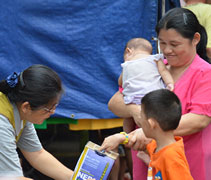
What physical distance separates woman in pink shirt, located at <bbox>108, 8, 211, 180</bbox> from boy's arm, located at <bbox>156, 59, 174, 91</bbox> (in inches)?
1.3

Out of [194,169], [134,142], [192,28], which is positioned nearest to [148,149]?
[134,142]

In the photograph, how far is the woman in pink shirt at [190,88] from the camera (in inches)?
86.8

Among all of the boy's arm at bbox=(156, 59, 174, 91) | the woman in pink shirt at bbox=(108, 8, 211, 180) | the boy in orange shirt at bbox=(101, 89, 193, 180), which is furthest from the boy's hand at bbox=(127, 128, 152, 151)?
the boy's arm at bbox=(156, 59, 174, 91)

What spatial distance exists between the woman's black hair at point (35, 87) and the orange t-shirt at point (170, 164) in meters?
0.66

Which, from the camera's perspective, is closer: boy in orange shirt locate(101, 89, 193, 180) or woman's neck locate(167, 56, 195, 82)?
boy in orange shirt locate(101, 89, 193, 180)

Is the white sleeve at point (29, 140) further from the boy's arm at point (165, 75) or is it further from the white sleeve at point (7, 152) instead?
the boy's arm at point (165, 75)

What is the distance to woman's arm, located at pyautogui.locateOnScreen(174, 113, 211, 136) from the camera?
7.16 ft

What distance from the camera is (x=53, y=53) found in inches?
153

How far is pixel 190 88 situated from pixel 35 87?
0.86 meters

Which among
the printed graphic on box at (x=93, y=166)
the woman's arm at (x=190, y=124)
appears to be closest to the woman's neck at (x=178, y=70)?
the woman's arm at (x=190, y=124)

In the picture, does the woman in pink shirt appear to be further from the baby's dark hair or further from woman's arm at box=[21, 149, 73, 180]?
woman's arm at box=[21, 149, 73, 180]

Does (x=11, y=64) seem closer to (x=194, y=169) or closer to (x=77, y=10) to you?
(x=77, y=10)

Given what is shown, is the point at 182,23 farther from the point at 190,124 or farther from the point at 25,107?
the point at 25,107

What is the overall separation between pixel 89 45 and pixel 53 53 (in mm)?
356
